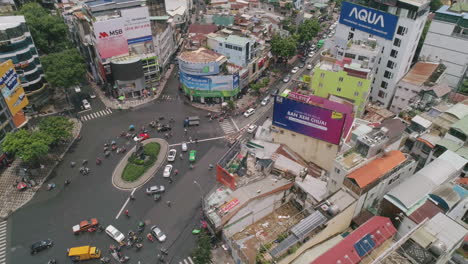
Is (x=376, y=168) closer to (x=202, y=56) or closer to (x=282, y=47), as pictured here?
(x=202, y=56)

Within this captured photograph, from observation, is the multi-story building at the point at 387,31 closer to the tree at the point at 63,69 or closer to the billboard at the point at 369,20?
the billboard at the point at 369,20

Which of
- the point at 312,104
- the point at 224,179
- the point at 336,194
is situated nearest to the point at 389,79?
the point at 312,104

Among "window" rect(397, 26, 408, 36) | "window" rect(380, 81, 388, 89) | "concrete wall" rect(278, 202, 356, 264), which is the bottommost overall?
"concrete wall" rect(278, 202, 356, 264)

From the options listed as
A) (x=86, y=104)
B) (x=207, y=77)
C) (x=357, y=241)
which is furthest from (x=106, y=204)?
(x=357, y=241)

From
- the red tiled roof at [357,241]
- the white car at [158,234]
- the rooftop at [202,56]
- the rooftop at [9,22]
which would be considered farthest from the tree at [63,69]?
the red tiled roof at [357,241]

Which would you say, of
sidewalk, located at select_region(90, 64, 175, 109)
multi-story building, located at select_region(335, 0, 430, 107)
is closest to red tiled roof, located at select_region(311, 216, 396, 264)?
multi-story building, located at select_region(335, 0, 430, 107)

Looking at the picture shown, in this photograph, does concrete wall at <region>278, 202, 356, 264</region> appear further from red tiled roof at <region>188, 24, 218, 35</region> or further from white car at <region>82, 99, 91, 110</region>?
red tiled roof at <region>188, 24, 218, 35</region>
